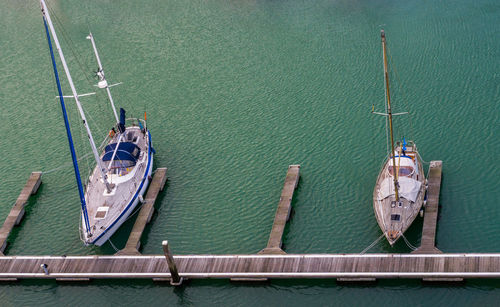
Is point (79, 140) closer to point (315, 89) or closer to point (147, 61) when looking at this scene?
point (147, 61)

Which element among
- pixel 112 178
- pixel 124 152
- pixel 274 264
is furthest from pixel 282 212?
pixel 124 152

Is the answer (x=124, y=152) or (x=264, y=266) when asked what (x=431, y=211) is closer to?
(x=264, y=266)

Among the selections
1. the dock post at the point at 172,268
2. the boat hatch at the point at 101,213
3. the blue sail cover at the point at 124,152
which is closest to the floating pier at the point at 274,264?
the dock post at the point at 172,268

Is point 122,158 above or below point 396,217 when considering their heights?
above

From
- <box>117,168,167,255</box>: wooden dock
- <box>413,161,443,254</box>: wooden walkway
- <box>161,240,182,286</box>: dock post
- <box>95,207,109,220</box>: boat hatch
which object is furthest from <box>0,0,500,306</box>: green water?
<box>95,207,109,220</box>: boat hatch

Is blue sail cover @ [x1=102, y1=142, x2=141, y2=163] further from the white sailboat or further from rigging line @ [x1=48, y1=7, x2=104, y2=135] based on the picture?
rigging line @ [x1=48, y1=7, x2=104, y2=135]

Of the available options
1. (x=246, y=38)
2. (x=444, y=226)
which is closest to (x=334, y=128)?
(x=444, y=226)
